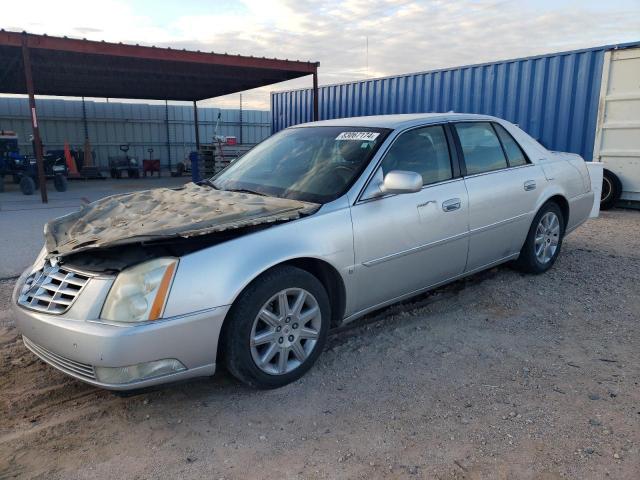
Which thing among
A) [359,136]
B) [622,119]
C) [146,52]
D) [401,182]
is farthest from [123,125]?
[401,182]

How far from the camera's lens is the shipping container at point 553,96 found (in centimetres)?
886

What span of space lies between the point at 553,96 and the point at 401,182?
8.45 metres

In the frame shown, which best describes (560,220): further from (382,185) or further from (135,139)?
(135,139)

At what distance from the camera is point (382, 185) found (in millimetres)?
3369

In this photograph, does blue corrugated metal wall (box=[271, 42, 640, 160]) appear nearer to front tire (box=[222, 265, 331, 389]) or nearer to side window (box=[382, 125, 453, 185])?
side window (box=[382, 125, 453, 185])

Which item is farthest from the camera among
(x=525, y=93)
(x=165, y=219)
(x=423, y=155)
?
(x=525, y=93)

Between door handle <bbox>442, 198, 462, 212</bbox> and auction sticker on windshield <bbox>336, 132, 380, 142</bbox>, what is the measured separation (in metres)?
0.72

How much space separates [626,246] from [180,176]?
17.3 m

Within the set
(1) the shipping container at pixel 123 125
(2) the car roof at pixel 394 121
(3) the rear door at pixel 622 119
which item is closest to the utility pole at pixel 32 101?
(2) the car roof at pixel 394 121

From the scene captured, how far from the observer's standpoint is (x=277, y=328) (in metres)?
2.90

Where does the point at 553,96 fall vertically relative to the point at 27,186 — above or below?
above

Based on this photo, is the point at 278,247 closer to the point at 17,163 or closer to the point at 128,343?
the point at 128,343

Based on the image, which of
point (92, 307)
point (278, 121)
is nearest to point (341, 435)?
point (92, 307)

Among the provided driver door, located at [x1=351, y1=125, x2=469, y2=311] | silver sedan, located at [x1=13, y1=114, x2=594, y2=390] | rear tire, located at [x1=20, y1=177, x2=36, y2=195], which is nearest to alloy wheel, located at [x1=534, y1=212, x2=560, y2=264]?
silver sedan, located at [x1=13, y1=114, x2=594, y2=390]
